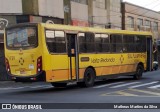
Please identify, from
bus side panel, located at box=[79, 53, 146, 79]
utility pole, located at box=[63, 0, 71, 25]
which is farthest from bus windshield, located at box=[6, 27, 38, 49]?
utility pole, located at box=[63, 0, 71, 25]

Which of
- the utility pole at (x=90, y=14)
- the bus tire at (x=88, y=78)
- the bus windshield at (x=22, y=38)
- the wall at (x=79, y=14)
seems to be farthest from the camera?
the utility pole at (x=90, y=14)

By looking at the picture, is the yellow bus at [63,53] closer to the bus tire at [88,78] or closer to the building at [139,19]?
the bus tire at [88,78]

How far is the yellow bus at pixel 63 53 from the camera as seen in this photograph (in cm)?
1806

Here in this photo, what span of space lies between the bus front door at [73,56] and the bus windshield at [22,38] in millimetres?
2132

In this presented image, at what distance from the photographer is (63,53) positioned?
19.2 meters

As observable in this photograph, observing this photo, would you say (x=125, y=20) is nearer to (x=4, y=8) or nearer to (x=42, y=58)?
(x=4, y=8)

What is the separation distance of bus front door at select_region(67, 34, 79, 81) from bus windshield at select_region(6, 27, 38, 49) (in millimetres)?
2132

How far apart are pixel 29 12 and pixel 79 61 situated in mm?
14455

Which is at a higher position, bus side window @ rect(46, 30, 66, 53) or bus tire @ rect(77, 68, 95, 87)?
bus side window @ rect(46, 30, 66, 53)

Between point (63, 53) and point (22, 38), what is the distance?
6.74 ft

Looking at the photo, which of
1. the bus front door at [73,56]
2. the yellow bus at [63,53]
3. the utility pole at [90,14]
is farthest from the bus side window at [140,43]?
the utility pole at [90,14]

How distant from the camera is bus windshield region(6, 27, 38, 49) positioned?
18.2 m

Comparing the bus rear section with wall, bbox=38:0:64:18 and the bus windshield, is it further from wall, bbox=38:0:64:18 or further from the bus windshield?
wall, bbox=38:0:64:18

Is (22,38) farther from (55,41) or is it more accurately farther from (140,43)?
(140,43)
